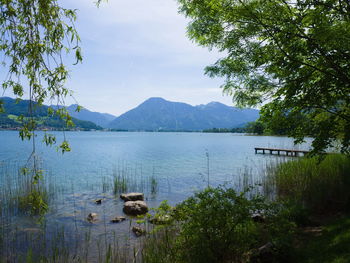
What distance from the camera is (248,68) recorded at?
8.91 metres

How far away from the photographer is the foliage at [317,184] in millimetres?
8492

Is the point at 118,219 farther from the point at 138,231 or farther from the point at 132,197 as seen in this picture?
the point at 132,197

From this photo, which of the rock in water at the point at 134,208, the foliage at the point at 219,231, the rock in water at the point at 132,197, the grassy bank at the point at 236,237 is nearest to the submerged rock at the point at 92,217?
the rock in water at the point at 134,208

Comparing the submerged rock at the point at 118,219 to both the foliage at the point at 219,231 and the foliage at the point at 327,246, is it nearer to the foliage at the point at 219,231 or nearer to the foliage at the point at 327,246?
the foliage at the point at 219,231

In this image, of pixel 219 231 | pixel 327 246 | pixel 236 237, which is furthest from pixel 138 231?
pixel 327 246

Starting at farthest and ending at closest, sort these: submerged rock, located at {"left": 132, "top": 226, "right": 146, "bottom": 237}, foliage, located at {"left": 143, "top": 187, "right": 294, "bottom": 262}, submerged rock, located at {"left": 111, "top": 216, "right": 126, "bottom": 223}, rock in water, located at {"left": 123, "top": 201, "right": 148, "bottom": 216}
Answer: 1. rock in water, located at {"left": 123, "top": 201, "right": 148, "bottom": 216}
2. submerged rock, located at {"left": 111, "top": 216, "right": 126, "bottom": 223}
3. submerged rock, located at {"left": 132, "top": 226, "right": 146, "bottom": 237}
4. foliage, located at {"left": 143, "top": 187, "right": 294, "bottom": 262}

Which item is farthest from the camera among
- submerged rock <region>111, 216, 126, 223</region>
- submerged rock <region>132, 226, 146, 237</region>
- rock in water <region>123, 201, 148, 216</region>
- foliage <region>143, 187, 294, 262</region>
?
rock in water <region>123, 201, 148, 216</region>

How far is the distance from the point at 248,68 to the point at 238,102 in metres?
1.41

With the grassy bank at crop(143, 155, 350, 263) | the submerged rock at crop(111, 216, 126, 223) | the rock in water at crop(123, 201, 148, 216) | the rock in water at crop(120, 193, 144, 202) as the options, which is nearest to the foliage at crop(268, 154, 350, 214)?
the grassy bank at crop(143, 155, 350, 263)

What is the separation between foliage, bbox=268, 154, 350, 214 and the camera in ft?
27.9

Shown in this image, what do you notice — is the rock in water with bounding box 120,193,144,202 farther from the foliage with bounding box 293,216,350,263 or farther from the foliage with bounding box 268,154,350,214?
the foliage with bounding box 293,216,350,263

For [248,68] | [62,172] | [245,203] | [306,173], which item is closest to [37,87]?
[245,203]

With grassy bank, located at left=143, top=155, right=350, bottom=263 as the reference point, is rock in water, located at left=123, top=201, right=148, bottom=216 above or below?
below

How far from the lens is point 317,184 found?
970cm
